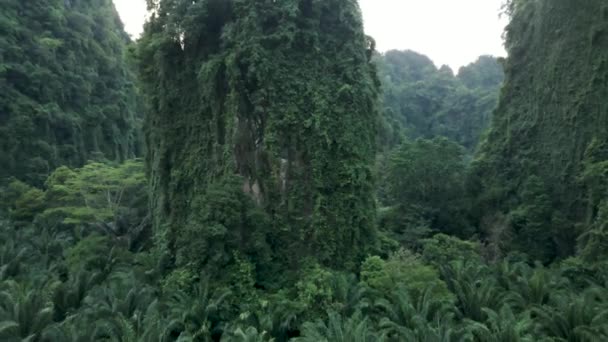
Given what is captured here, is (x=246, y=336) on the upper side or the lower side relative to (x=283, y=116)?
lower

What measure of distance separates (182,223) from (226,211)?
4.22 meters

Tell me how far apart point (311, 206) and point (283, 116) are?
3.05m

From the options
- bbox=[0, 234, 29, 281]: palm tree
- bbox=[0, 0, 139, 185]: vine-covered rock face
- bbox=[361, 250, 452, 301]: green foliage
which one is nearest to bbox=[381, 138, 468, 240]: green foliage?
bbox=[361, 250, 452, 301]: green foliage

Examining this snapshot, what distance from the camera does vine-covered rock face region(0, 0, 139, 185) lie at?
99.8ft

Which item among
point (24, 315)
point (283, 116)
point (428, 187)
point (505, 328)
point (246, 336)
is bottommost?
point (505, 328)

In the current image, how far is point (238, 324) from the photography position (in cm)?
1313

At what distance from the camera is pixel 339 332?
11.7 metres

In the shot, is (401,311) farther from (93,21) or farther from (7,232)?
(93,21)

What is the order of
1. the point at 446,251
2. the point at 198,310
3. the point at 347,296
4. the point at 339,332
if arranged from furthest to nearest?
1. the point at 446,251
2. the point at 347,296
3. the point at 198,310
4. the point at 339,332

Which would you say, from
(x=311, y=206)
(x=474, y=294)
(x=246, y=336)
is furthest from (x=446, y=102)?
(x=246, y=336)

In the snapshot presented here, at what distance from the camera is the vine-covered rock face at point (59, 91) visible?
30422mm

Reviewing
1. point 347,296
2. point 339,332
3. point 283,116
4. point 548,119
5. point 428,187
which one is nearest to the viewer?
point 339,332

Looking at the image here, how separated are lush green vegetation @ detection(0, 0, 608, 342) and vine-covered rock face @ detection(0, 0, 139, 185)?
4.10 meters

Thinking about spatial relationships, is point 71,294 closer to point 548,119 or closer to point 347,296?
point 347,296
